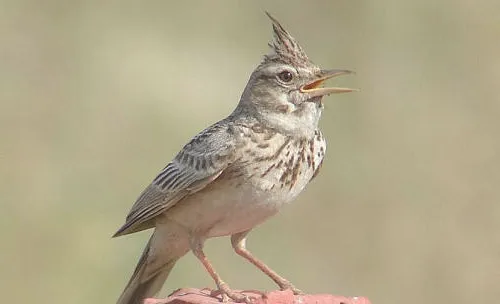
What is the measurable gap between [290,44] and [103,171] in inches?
188

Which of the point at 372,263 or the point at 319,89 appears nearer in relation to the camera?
the point at 319,89

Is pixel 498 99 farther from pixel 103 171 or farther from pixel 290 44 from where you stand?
pixel 290 44

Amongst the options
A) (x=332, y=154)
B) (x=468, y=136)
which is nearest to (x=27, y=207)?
(x=332, y=154)

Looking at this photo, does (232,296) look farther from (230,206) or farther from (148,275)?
(148,275)

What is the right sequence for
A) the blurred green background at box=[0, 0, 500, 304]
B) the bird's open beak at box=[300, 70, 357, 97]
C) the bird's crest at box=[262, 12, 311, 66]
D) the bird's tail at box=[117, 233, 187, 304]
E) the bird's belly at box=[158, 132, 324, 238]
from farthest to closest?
the blurred green background at box=[0, 0, 500, 304] → the bird's tail at box=[117, 233, 187, 304] → the bird's crest at box=[262, 12, 311, 66] → the bird's open beak at box=[300, 70, 357, 97] → the bird's belly at box=[158, 132, 324, 238]

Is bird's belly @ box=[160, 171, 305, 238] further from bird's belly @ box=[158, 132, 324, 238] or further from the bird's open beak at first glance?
the bird's open beak

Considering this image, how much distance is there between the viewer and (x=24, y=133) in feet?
41.5

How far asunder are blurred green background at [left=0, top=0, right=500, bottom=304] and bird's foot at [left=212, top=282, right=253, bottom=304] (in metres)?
4.05

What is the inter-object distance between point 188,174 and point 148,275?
0.82 metres

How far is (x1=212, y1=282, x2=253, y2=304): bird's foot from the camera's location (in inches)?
270

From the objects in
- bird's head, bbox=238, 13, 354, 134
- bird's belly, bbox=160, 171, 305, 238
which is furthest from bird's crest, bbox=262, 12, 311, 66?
bird's belly, bbox=160, 171, 305, 238

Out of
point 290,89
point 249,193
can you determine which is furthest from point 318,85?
point 249,193

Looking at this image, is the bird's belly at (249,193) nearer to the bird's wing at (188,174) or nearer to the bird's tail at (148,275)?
the bird's wing at (188,174)

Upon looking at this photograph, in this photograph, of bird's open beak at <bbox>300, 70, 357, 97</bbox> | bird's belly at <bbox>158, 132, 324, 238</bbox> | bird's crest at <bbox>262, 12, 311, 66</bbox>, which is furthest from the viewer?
bird's crest at <bbox>262, 12, 311, 66</bbox>
